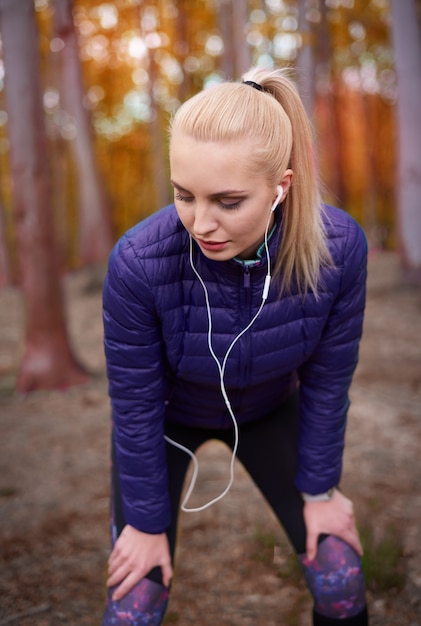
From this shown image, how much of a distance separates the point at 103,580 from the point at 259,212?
2.33m

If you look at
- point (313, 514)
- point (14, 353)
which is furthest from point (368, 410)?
point (14, 353)

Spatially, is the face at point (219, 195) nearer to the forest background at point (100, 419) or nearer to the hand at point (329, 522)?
the forest background at point (100, 419)

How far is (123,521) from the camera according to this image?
212 centimetres

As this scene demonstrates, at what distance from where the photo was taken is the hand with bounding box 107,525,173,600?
6.54ft

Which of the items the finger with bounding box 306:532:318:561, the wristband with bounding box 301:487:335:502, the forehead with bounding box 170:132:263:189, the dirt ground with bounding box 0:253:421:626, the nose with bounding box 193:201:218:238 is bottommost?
the dirt ground with bounding box 0:253:421:626

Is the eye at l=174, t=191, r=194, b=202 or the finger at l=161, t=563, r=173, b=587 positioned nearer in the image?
the eye at l=174, t=191, r=194, b=202

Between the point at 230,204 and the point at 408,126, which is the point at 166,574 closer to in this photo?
the point at 230,204

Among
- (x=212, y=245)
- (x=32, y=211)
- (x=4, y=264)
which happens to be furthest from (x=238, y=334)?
(x=4, y=264)

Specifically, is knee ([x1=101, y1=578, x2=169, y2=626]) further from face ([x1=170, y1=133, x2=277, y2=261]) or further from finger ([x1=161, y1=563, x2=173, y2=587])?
face ([x1=170, y1=133, x2=277, y2=261])

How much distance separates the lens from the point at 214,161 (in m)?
1.61

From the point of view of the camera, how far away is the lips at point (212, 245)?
5.70 feet

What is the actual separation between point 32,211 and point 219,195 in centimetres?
445

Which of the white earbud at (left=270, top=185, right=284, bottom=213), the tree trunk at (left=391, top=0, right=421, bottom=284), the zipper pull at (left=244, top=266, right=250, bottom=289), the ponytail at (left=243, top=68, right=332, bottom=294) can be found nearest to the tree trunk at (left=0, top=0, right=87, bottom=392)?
the ponytail at (left=243, top=68, right=332, bottom=294)

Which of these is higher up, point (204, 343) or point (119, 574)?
point (204, 343)
